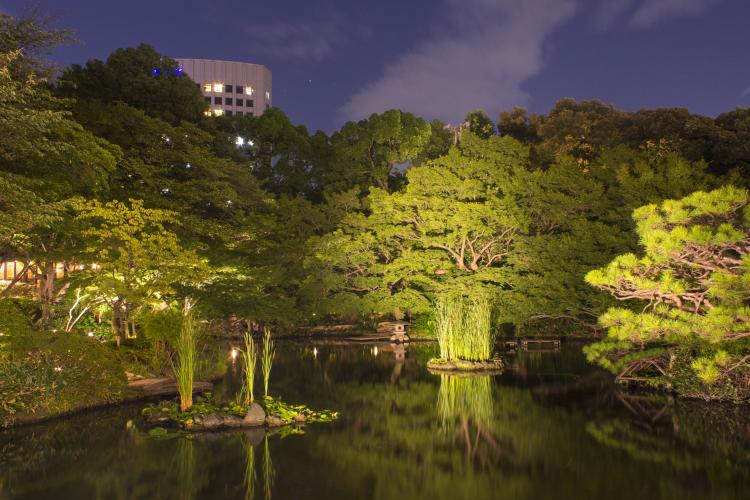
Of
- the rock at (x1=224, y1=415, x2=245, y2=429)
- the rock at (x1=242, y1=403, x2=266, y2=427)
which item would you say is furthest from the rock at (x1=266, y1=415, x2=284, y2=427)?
the rock at (x1=224, y1=415, x2=245, y2=429)

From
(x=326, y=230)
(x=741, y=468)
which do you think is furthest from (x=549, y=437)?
(x=326, y=230)

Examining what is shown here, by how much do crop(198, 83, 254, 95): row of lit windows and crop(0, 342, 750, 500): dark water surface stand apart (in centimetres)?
6416

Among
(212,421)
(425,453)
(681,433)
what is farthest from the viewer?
(212,421)

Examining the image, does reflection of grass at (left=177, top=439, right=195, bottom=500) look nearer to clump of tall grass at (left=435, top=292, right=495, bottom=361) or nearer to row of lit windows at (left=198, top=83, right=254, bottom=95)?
clump of tall grass at (left=435, top=292, right=495, bottom=361)

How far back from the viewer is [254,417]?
27.4 ft

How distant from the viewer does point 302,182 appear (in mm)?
27812

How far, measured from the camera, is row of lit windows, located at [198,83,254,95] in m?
69.1

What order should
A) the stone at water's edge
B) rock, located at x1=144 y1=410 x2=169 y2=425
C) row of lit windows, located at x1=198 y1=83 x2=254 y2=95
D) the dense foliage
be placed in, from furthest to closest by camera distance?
row of lit windows, located at x1=198 y1=83 x2=254 y2=95, the stone at water's edge, the dense foliage, rock, located at x1=144 y1=410 x2=169 y2=425

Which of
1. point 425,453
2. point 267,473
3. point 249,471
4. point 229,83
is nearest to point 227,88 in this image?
point 229,83

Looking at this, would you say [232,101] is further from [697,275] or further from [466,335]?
[697,275]

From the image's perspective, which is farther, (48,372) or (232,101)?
(232,101)

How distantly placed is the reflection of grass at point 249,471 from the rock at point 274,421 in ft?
2.66

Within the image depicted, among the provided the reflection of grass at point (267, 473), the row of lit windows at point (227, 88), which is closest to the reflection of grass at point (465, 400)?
the reflection of grass at point (267, 473)

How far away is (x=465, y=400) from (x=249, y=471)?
469cm
